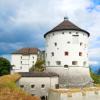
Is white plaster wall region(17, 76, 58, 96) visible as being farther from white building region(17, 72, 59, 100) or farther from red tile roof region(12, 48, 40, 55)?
red tile roof region(12, 48, 40, 55)

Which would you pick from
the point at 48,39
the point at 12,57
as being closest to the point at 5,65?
the point at 48,39

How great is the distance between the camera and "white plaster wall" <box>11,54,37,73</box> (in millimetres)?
84562

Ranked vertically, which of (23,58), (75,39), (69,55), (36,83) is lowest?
(36,83)

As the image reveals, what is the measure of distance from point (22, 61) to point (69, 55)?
A: 41685 mm

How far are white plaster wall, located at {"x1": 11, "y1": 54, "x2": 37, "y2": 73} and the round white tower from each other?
125 ft

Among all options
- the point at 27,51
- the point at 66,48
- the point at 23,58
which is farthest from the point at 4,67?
the point at 27,51

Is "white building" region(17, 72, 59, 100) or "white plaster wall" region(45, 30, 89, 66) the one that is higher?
"white plaster wall" region(45, 30, 89, 66)

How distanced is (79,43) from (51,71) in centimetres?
748

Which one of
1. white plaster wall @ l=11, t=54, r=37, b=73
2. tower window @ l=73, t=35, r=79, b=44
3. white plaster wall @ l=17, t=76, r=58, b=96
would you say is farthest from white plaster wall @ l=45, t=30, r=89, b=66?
white plaster wall @ l=11, t=54, r=37, b=73

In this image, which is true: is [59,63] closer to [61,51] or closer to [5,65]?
[61,51]

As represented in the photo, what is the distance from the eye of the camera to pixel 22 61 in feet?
279

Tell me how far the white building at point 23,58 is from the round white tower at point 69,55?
38042mm

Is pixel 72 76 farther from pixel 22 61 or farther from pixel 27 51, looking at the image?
pixel 27 51

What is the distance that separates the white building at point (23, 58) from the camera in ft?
277
